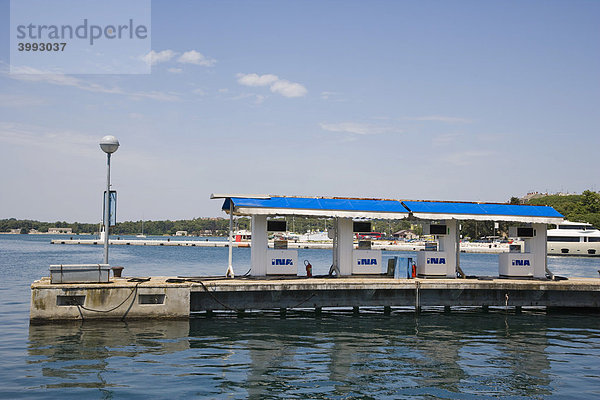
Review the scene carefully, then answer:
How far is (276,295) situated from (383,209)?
642 centimetres

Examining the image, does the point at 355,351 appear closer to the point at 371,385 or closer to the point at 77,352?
the point at 371,385

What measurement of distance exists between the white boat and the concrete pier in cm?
7732

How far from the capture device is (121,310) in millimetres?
20750

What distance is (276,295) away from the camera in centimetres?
2327

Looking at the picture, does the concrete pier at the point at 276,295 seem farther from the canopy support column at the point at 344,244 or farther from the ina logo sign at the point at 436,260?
the ina logo sign at the point at 436,260

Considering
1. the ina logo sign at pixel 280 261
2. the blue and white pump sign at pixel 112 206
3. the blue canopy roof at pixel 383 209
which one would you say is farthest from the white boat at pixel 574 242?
the blue and white pump sign at pixel 112 206

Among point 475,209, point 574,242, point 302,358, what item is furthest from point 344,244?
point 574,242

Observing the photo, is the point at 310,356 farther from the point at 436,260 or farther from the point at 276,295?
the point at 436,260

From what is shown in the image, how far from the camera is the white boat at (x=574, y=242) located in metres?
95.5

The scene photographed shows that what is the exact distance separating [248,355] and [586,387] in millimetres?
9886

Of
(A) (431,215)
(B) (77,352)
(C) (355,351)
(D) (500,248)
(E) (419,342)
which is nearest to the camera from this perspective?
(B) (77,352)

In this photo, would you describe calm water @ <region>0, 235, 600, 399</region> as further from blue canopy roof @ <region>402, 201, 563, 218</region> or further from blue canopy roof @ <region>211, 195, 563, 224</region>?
blue canopy roof @ <region>402, 201, 563, 218</region>

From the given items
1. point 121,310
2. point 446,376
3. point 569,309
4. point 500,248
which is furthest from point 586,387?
point 500,248

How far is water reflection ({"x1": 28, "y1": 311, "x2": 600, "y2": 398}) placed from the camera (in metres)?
14.4
